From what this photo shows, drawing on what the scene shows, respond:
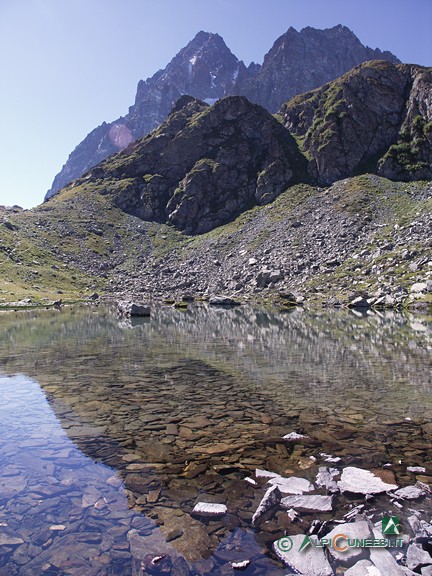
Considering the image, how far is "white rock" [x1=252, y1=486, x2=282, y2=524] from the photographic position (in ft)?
27.5

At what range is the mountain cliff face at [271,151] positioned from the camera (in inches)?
5960

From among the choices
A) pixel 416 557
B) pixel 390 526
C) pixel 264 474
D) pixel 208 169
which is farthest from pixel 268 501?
pixel 208 169

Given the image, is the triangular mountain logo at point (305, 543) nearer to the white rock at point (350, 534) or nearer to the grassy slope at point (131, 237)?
the white rock at point (350, 534)

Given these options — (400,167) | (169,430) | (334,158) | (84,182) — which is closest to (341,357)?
(169,430)

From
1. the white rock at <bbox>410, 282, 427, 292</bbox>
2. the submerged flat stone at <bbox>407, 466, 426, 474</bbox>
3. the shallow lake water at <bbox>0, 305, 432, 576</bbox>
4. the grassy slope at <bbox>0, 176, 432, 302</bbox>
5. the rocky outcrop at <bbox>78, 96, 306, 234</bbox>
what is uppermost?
the rocky outcrop at <bbox>78, 96, 306, 234</bbox>

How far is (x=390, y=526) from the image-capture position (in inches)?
306

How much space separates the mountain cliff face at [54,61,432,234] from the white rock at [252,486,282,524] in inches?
5816

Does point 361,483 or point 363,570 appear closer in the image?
point 363,570

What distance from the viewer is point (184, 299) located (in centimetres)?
10281

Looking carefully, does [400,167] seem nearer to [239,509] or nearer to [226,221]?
[226,221]

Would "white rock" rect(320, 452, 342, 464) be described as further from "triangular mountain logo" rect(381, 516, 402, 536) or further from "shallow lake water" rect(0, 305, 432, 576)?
"triangular mountain logo" rect(381, 516, 402, 536)

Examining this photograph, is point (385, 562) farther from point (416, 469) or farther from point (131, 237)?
point (131, 237)

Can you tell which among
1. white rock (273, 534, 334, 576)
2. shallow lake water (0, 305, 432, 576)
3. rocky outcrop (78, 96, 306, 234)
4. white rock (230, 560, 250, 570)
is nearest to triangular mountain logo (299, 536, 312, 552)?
white rock (273, 534, 334, 576)

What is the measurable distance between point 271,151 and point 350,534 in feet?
583
